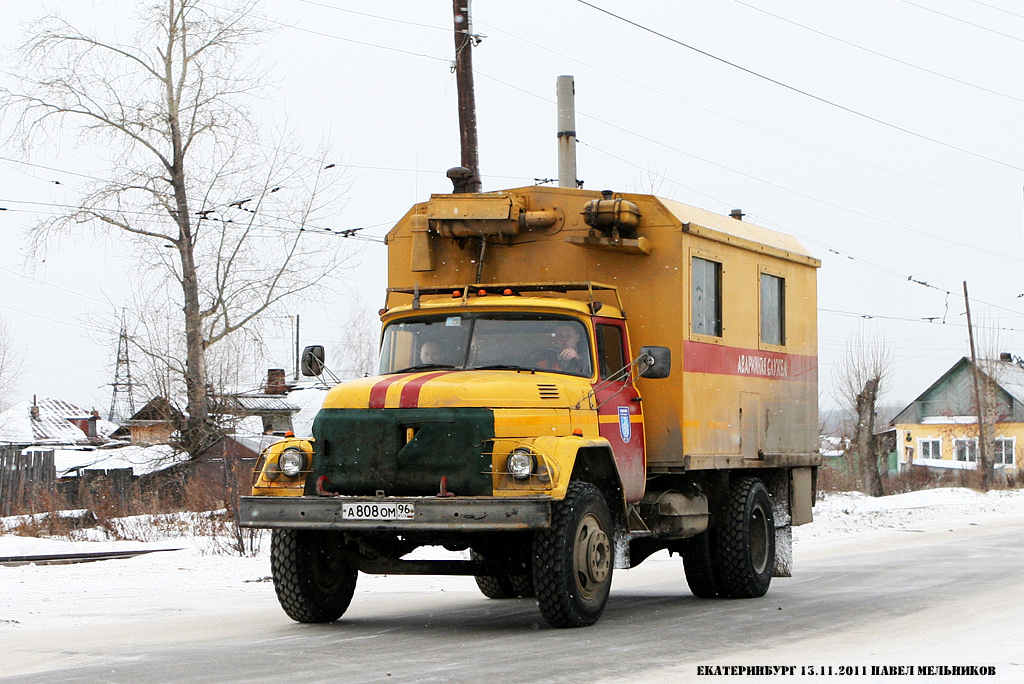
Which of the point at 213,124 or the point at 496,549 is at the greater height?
the point at 213,124

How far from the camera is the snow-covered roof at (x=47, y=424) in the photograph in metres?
72.9

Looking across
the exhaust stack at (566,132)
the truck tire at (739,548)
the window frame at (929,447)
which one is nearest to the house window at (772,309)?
the truck tire at (739,548)

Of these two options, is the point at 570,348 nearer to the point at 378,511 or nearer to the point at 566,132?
the point at 378,511

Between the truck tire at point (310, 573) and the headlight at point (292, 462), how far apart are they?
0.52 m

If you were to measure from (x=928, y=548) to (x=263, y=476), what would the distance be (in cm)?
1368

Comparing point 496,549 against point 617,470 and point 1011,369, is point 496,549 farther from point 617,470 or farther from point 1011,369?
point 1011,369

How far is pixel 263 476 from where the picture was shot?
1036cm

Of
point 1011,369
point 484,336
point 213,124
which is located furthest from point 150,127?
point 1011,369

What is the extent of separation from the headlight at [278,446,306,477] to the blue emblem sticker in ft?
9.05

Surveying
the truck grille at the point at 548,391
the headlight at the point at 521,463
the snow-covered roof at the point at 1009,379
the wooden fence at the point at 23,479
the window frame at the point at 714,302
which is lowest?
the wooden fence at the point at 23,479

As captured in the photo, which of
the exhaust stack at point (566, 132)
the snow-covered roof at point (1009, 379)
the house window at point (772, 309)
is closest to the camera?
the house window at point (772, 309)

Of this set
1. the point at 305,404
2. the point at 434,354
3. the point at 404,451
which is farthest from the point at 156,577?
the point at 305,404

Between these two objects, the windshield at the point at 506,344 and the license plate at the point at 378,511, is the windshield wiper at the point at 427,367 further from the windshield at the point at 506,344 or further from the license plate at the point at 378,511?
the license plate at the point at 378,511

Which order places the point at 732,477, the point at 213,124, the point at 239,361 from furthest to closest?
the point at 213,124, the point at 239,361, the point at 732,477
